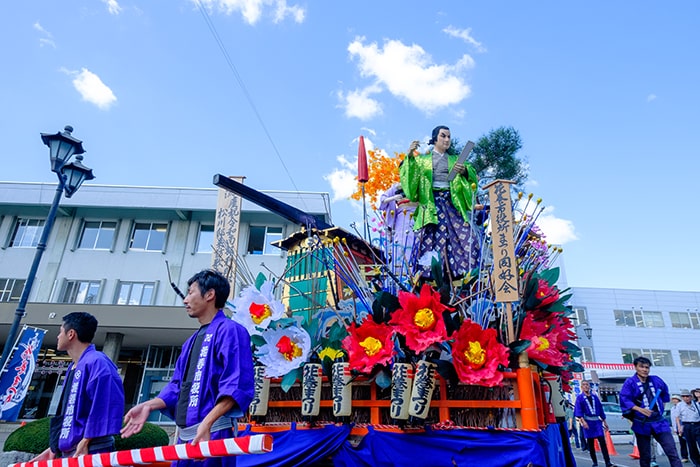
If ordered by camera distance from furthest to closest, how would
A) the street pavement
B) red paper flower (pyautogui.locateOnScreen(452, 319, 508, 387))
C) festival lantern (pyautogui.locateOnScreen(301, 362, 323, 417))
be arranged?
the street pavement < festival lantern (pyautogui.locateOnScreen(301, 362, 323, 417)) < red paper flower (pyautogui.locateOnScreen(452, 319, 508, 387))

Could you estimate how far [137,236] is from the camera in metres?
19.2

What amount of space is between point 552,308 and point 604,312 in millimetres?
29579

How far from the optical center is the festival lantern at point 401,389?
3.00 meters

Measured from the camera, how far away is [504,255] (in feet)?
10.8

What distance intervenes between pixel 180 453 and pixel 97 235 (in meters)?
20.0

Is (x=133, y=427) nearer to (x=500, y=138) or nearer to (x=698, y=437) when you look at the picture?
(x=698, y=437)

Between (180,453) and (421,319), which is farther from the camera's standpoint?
(421,319)

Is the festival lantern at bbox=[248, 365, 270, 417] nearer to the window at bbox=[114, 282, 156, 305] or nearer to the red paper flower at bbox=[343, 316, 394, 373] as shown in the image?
the red paper flower at bbox=[343, 316, 394, 373]

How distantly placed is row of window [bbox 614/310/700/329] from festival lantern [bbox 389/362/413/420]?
31141mm

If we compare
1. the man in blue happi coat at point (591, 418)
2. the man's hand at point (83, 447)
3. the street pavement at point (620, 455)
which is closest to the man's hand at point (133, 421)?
the man's hand at point (83, 447)

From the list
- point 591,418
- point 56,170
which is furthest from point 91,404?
point 591,418

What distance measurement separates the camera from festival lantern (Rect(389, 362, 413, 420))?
9.86 ft

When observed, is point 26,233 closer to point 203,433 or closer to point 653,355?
point 203,433

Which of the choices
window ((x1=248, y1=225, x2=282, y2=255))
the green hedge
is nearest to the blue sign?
the green hedge
